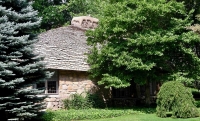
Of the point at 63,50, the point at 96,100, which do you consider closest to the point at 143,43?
the point at 96,100

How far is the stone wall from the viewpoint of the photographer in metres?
16.4

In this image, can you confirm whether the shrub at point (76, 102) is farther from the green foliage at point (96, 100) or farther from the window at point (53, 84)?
the window at point (53, 84)

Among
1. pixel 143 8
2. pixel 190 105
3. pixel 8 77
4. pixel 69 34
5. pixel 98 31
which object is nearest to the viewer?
pixel 8 77

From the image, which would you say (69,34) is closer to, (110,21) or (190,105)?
(110,21)

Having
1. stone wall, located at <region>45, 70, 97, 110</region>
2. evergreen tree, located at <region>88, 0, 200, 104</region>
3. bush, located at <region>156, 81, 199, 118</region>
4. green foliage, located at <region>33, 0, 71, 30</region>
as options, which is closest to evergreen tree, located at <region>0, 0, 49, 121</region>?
stone wall, located at <region>45, 70, 97, 110</region>

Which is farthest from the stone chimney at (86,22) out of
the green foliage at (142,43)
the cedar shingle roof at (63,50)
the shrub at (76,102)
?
the shrub at (76,102)

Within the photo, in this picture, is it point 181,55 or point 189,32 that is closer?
point 189,32

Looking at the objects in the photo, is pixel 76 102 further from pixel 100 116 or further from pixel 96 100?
pixel 100 116

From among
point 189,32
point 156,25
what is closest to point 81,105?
point 156,25

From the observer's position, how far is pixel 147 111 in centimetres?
1595

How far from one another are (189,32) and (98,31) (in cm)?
473

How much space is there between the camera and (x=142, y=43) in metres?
15.1

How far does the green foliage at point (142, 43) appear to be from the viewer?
600 inches

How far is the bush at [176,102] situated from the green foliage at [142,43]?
5.37ft
